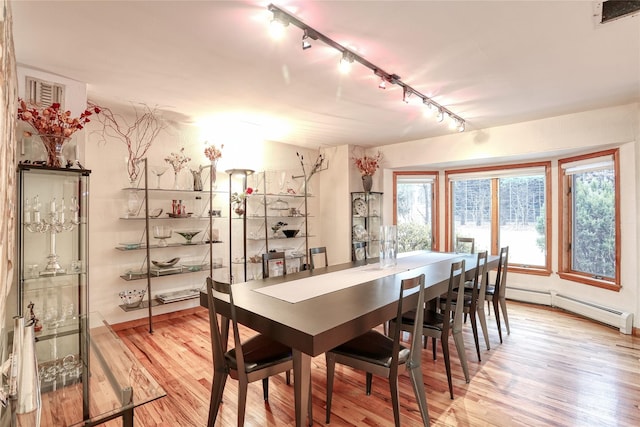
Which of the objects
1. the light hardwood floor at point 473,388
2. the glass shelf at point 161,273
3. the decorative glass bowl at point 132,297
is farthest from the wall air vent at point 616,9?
the decorative glass bowl at point 132,297

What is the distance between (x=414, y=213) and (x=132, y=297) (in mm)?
4534

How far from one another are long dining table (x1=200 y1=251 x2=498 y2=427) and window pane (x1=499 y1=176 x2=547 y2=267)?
254 cm

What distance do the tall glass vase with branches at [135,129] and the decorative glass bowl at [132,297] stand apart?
4.15ft

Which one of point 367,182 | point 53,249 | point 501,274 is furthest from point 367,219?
point 53,249

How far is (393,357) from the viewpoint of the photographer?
1.86 m

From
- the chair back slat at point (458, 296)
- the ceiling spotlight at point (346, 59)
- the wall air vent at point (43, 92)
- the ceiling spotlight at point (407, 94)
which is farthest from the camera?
the ceiling spotlight at point (407, 94)

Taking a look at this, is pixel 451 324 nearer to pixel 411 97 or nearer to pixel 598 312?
pixel 411 97

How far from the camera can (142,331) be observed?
3719 millimetres

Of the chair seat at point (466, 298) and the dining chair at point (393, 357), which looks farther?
the chair seat at point (466, 298)

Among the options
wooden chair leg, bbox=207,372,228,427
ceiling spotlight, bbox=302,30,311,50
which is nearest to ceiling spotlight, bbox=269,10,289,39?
ceiling spotlight, bbox=302,30,311,50

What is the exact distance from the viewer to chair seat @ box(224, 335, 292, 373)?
75.7 inches

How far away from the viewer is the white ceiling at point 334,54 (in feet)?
6.28

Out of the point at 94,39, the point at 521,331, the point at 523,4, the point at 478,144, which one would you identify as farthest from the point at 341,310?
the point at 478,144

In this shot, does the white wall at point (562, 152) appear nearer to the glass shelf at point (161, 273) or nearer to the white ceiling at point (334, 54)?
the white ceiling at point (334, 54)
